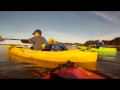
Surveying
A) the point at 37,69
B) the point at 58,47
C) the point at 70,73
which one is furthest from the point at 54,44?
the point at 70,73

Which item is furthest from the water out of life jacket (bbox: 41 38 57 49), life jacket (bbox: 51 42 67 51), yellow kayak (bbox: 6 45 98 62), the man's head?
the man's head

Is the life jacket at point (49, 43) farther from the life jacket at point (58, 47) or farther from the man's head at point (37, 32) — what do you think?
the man's head at point (37, 32)

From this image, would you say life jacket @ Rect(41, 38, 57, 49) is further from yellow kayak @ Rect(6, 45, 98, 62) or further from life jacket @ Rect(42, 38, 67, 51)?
yellow kayak @ Rect(6, 45, 98, 62)

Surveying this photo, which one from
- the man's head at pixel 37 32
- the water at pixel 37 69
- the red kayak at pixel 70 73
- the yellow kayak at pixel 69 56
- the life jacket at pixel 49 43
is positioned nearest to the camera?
the red kayak at pixel 70 73

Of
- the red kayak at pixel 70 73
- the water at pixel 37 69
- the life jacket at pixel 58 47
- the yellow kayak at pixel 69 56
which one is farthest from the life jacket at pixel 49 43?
the red kayak at pixel 70 73

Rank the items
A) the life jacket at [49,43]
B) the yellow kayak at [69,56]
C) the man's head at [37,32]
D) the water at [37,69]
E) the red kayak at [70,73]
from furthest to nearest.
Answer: the man's head at [37,32] < the life jacket at [49,43] < the yellow kayak at [69,56] < the water at [37,69] < the red kayak at [70,73]

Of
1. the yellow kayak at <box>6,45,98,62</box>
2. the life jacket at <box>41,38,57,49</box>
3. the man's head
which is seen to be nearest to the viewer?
the yellow kayak at <box>6,45,98,62</box>

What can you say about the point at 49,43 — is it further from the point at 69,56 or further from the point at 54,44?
the point at 69,56

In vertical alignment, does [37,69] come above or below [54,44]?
below

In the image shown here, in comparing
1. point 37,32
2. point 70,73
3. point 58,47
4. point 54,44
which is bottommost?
point 70,73
